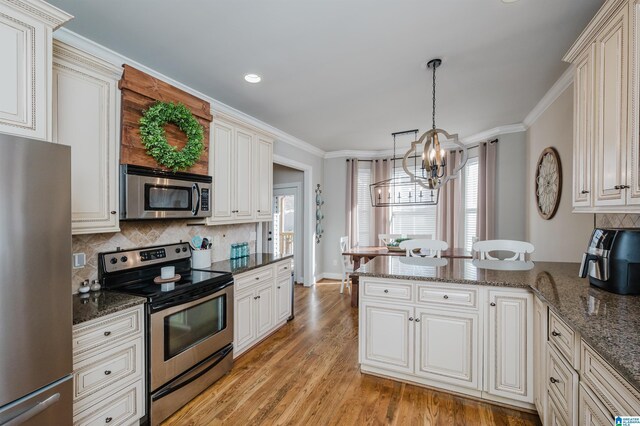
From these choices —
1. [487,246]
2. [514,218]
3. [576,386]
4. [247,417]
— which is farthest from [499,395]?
[514,218]

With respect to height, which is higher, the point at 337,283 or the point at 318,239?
the point at 318,239

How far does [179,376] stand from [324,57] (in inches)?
110

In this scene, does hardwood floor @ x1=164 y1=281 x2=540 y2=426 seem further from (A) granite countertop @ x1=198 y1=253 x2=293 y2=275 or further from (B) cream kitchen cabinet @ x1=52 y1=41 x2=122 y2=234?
(B) cream kitchen cabinet @ x1=52 y1=41 x2=122 y2=234

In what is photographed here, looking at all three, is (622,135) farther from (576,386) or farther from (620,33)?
(576,386)

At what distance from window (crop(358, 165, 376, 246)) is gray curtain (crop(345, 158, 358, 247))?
0.60 feet

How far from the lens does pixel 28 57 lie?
1449 millimetres

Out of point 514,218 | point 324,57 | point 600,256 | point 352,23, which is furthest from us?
point 514,218

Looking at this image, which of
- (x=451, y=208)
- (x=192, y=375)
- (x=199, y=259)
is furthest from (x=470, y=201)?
(x=192, y=375)

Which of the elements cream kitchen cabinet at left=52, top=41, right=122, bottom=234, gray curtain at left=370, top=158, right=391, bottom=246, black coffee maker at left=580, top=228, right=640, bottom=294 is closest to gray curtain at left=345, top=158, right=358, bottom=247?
gray curtain at left=370, top=158, right=391, bottom=246

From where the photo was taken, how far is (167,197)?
98.4 inches

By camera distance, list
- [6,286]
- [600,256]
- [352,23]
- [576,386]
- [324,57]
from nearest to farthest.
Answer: [6,286] < [576,386] < [600,256] < [352,23] < [324,57]

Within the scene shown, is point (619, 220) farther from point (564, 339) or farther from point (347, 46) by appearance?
point (347, 46)

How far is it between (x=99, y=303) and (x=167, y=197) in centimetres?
96

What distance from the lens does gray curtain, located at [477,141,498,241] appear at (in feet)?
15.6
